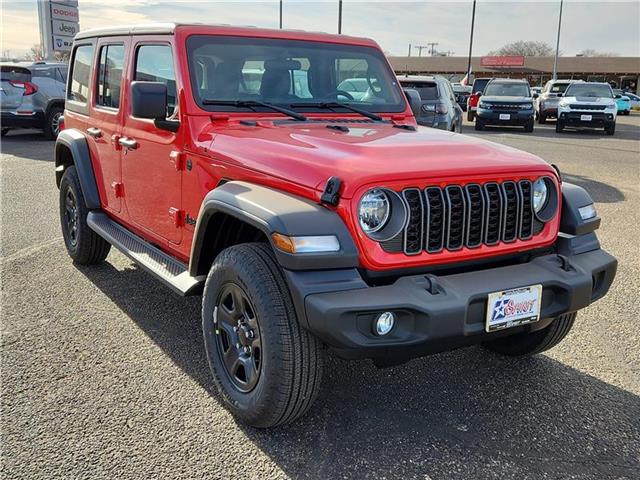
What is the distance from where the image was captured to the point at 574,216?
10.5ft

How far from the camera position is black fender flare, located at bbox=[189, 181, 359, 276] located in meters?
2.54

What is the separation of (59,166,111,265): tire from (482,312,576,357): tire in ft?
10.7

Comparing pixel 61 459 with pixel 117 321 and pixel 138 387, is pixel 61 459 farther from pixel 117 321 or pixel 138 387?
pixel 117 321

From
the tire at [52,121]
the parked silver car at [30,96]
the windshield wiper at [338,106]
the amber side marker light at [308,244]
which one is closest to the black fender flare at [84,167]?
the windshield wiper at [338,106]

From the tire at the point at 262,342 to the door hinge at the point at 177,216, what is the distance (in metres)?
0.71

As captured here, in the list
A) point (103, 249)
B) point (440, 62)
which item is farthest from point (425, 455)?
point (440, 62)

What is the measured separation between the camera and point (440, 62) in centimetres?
6694

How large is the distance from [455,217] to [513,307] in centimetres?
47

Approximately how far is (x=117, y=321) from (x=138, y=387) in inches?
39.7

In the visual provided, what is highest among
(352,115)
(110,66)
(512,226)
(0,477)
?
(110,66)

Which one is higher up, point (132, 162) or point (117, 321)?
point (132, 162)

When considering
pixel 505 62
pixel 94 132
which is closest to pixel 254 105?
pixel 94 132

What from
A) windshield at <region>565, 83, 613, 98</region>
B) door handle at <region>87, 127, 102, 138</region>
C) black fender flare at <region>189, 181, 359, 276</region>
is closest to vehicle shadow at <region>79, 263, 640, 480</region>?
black fender flare at <region>189, 181, 359, 276</region>

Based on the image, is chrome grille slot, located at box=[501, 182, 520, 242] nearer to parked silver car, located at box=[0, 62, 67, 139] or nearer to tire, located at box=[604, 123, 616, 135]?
parked silver car, located at box=[0, 62, 67, 139]
